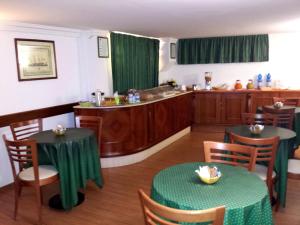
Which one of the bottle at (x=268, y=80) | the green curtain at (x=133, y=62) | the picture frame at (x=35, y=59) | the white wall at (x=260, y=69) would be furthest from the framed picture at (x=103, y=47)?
the bottle at (x=268, y=80)

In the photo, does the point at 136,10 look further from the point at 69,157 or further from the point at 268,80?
the point at 268,80

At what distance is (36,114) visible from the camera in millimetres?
3852

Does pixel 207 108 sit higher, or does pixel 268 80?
pixel 268 80

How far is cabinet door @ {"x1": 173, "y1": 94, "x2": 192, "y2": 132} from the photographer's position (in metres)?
5.54

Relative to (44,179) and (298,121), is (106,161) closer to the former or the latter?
(44,179)

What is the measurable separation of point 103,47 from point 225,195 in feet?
11.7

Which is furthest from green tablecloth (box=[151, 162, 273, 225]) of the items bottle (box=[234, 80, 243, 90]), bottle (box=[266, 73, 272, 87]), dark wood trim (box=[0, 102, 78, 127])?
bottle (box=[266, 73, 272, 87])

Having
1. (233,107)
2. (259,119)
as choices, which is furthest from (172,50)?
(259,119)

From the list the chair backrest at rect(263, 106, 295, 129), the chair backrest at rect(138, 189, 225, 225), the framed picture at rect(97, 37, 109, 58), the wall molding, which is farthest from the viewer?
the framed picture at rect(97, 37, 109, 58)

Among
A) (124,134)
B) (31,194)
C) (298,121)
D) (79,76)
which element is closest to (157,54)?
(79,76)

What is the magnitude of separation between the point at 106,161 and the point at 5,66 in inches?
72.4

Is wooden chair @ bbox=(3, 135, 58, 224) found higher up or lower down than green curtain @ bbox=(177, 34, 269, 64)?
lower down

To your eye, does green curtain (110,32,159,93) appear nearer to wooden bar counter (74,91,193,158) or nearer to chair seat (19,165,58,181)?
wooden bar counter (74,91,193,158)

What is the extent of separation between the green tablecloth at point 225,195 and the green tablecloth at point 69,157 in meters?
1.24
